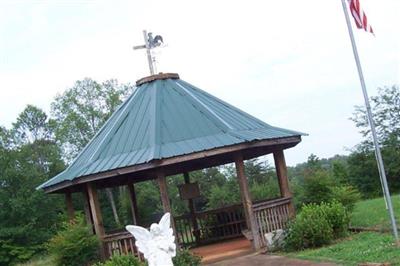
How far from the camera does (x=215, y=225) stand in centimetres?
1733

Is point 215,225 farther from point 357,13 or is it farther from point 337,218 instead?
point 357,13

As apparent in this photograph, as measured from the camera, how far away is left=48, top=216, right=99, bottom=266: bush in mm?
11969

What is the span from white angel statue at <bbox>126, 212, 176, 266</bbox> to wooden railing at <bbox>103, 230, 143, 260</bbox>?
4064 mm

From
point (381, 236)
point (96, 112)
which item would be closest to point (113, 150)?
point (381, 236)

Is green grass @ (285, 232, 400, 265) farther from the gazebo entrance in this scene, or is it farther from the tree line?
the tree line

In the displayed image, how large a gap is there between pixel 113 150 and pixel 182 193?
376 centimetres

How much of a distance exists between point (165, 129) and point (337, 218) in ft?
14.4

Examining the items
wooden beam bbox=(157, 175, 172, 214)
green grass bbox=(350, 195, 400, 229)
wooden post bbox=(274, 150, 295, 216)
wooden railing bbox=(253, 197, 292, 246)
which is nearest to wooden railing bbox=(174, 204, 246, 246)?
wooden post bbox=(274, 150, 295, 216)

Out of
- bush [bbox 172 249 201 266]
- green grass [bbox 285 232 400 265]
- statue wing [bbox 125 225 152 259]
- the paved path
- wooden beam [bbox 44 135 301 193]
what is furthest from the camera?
wooden beam [bbox 44 135 301 193]

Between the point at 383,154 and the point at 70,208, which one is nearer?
the point at 70,208

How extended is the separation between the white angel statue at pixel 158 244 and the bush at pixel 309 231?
4.18 meters

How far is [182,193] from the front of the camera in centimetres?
1659

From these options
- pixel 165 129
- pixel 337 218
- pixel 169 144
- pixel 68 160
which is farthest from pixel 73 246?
pixel 68 160

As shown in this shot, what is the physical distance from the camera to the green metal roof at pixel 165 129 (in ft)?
40.8
